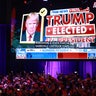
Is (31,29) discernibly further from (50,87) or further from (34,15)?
(50,87)

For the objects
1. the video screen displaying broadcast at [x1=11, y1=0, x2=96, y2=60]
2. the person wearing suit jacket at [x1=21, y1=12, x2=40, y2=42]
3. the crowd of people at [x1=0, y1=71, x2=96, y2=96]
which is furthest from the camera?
the person wearing suit jacket at [x1=21, y1=12, x2=40, y2=42]

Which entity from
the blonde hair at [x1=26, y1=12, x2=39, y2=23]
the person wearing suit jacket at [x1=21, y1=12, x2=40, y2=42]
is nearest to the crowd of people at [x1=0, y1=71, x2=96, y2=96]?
the person wearing suit jacket at [x1=21, y1=12, x2=40, y2=42]

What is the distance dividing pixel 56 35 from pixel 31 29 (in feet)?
2.87

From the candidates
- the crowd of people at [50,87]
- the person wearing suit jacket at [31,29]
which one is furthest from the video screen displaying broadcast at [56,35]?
the crowd of people at [50,87]

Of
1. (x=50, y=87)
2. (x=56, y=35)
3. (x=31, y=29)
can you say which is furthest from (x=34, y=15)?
(x=50, y=87)

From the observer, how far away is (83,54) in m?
11.1

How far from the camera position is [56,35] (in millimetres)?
11414

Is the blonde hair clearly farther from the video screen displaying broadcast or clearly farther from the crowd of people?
the crowd of people

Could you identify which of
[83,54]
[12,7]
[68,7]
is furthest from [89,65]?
[12,7]

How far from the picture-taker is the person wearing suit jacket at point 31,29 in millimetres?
11547

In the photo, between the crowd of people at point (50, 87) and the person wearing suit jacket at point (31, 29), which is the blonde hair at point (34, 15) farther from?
the crowd of people at point (50, 87)

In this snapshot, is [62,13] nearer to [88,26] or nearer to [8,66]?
[88,26]

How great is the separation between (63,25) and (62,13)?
40 centimetres

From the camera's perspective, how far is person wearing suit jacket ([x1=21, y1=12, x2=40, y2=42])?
11.5 meters
